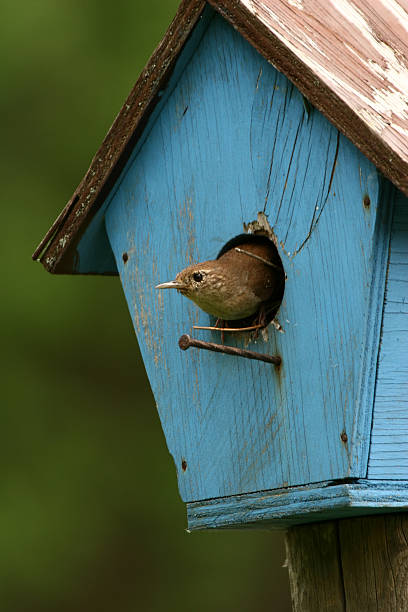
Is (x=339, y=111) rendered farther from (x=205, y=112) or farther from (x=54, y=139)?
(x=54, y=139)

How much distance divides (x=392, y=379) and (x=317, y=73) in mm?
752

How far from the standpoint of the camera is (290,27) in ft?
9.42

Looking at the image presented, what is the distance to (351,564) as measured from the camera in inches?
118

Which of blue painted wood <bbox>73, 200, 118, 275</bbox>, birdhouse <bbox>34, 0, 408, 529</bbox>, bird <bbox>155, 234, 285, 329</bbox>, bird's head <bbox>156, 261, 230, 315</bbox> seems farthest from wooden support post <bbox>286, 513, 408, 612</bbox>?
blue painted wood <bbox>73, 200, 118, 275</bbox>

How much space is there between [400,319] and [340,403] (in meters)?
0.25

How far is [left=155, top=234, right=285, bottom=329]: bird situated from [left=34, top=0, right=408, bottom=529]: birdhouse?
48mm

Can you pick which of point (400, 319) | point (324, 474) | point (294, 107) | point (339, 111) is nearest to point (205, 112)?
point (294, 107)

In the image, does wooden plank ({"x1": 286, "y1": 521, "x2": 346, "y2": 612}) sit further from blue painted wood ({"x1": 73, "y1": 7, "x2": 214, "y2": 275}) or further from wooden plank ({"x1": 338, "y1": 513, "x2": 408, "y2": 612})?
blue painted wood ({"x1": 73, "y1": 7, "x2": 214, "y2": 275})

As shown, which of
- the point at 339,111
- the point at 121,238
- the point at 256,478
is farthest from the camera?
the point at 121,238

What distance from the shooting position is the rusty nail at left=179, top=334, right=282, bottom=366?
2.68 m

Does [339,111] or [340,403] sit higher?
[339,111]

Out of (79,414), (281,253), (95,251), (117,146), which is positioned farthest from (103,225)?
(79,414)

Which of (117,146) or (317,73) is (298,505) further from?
(117,146)

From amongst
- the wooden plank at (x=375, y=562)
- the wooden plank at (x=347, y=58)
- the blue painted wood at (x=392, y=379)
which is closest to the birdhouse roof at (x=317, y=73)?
the wooden plank at (x=347, y=58)
